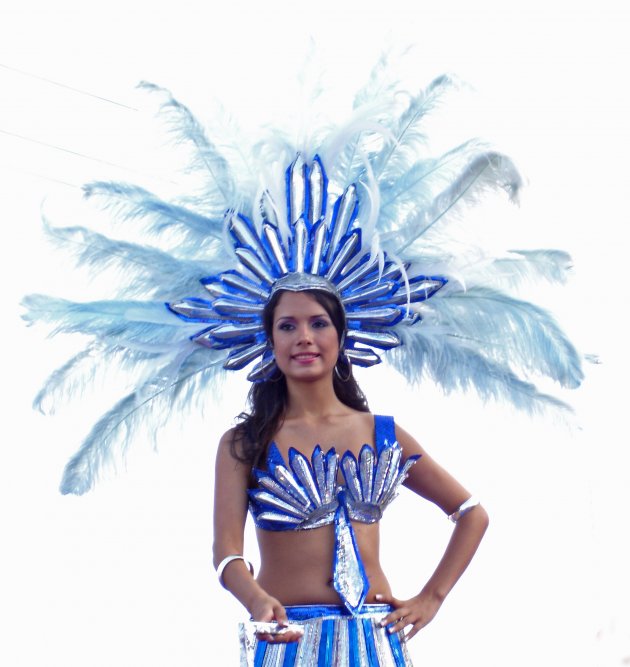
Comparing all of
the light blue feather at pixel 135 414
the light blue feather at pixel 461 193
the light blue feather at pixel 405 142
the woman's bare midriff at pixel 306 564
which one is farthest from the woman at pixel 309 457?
the light blue feather at pixel 405 142

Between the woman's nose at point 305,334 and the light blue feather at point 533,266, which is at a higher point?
the light blue feather at point 533,266

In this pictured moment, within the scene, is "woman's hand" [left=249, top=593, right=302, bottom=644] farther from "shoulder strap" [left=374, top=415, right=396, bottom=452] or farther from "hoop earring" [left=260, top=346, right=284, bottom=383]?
"hoop earring" [left=260, top=346, right=284, bottom=383]

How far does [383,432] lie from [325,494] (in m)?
0.22

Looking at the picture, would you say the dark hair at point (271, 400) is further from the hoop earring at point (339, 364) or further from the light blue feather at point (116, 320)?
the light blue feather at point (116, 320)

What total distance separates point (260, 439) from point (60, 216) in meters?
0.72

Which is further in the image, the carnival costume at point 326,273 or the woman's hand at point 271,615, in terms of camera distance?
the carnival costume at point 326,273

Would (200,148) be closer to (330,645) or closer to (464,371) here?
(464,371)

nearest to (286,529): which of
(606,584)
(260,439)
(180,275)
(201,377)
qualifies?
(260,439)

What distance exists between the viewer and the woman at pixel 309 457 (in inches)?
86.8

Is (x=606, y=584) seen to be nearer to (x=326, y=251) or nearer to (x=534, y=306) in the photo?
(x=534, y=306)

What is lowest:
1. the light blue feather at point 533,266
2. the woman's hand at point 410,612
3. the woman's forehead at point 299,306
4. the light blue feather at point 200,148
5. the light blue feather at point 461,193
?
the woman's hand at point 410,612

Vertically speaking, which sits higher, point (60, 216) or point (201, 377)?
point (60, 216)

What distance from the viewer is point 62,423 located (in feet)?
9.83

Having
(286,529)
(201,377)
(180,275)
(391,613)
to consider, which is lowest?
(391,613)
